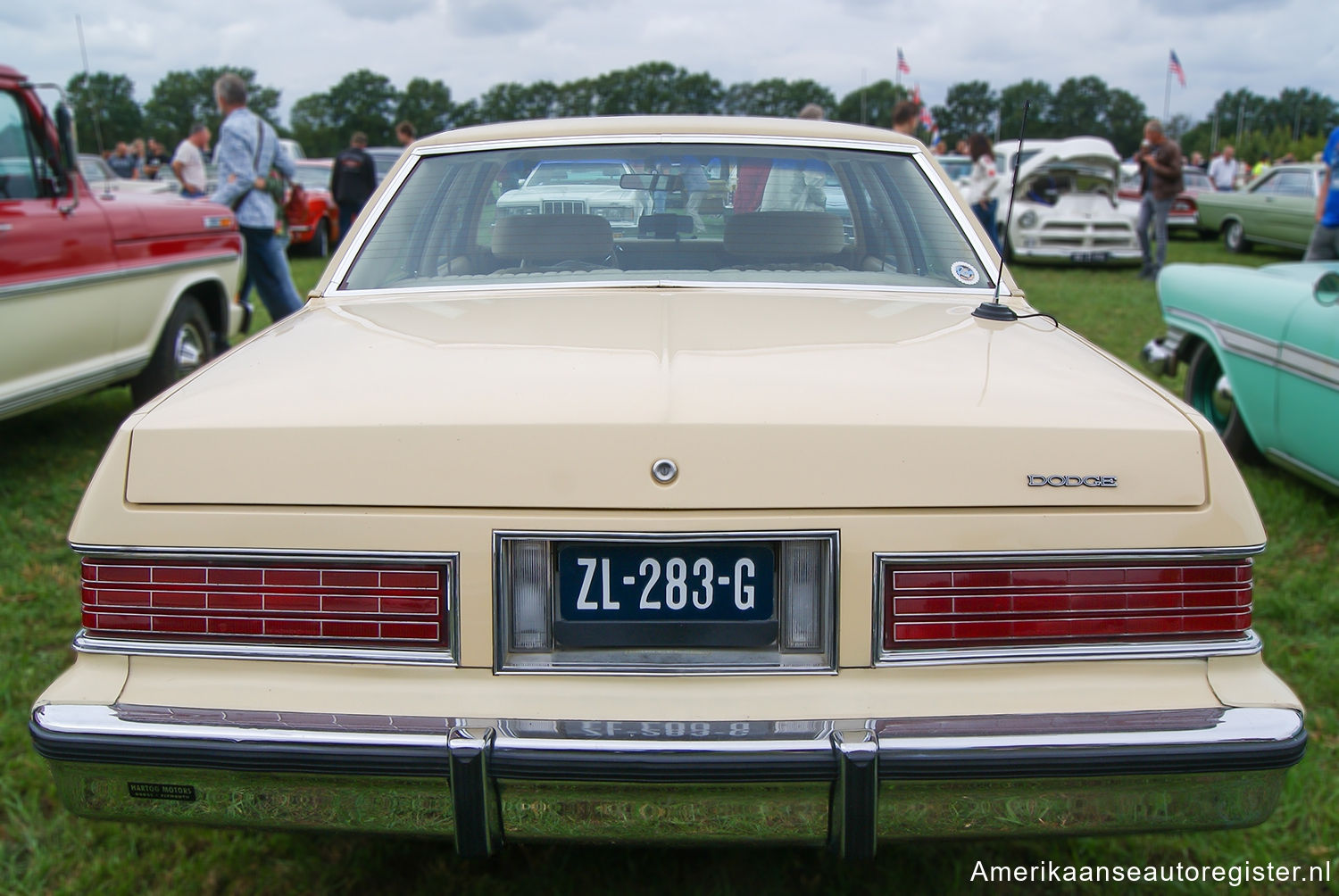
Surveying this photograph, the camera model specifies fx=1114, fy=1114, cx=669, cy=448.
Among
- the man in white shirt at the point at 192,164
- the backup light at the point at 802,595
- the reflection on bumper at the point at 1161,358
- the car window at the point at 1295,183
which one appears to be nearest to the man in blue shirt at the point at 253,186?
the man in white shirt at the point at 192,164

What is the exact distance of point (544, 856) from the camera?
237 centimetres

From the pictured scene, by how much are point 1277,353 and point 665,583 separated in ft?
11.6

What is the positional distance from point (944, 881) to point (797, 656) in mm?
895

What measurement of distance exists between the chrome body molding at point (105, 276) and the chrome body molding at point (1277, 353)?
5.03 metres

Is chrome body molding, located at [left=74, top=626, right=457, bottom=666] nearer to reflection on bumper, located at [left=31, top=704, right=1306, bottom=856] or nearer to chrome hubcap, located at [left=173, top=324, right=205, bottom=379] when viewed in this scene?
reflection on bumper, located at [left=31, top=704, right=1306, bottom=856]

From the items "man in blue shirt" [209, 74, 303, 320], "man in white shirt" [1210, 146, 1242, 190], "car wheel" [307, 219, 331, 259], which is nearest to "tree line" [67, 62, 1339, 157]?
"man in white shirt" [1210, 146, 1242, 190]

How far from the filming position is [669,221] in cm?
280

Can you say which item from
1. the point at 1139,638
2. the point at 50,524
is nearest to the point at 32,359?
the point at 50,524

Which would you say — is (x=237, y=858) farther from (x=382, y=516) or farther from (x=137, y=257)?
(x=137, y=257)

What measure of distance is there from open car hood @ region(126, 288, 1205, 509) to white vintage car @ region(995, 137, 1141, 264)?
11.9 m

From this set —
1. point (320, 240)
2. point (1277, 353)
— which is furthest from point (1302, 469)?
point (320, 240)

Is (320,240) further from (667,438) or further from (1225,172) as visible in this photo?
(1225,172)

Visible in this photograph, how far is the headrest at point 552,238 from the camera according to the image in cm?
274

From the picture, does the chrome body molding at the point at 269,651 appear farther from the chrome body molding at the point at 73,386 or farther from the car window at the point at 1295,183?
the car window at the point at 1295,183
